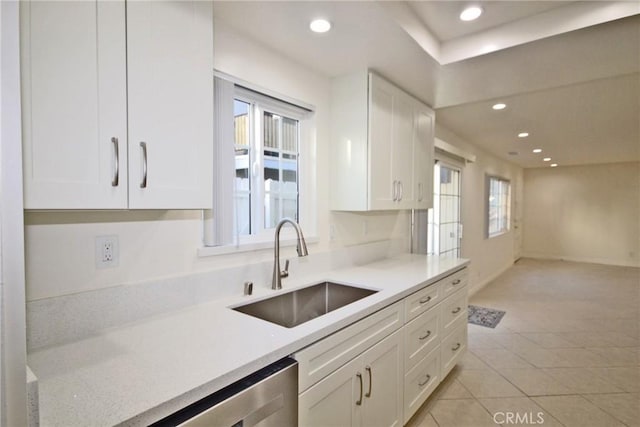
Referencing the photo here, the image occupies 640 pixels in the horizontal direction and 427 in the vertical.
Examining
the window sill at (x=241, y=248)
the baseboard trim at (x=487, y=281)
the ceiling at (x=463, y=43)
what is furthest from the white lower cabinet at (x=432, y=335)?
the baseboard trim at (x=487, y=281)

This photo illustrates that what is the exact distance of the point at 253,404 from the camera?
3.36 feet

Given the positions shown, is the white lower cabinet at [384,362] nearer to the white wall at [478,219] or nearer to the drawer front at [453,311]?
the drawer front at [453,311]

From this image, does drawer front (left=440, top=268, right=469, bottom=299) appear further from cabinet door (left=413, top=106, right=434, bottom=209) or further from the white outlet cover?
the white outlet cover

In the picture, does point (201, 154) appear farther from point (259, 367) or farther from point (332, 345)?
point (332, 345)

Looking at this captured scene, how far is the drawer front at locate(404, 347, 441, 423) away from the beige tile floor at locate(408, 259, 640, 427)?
0.20 meters

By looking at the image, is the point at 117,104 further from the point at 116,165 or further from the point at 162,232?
the point at 162,232

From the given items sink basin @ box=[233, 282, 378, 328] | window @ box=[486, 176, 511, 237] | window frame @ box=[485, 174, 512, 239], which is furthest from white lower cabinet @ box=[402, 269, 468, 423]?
window @ box=[486, 176, 511, 237]

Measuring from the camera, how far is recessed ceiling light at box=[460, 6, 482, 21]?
183cm

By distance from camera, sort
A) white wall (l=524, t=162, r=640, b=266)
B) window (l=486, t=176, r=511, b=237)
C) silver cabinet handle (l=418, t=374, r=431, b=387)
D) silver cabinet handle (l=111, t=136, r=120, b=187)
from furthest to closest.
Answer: white wall (l=524, t=162, r=640, b=266) < window (l=486, t=176, r=511, b=237) < silver cabinet handle (l=418, t=374, r=431, b=387) < silver cabinet handle (l=111, t=136, r=120, b=187)

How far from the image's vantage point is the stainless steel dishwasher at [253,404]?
0.90m

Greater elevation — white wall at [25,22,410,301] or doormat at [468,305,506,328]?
white wall at [25,22,410,301]

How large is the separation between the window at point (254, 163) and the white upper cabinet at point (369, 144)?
26 centimetres

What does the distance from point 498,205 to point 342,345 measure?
21.6 feet

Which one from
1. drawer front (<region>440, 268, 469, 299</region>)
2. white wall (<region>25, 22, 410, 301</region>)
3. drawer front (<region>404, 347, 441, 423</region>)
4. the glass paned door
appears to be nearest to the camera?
white wall (<region>25, 22, 410, 301</region>)
